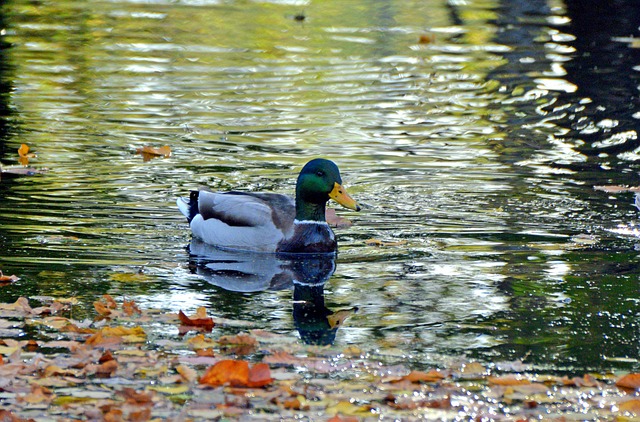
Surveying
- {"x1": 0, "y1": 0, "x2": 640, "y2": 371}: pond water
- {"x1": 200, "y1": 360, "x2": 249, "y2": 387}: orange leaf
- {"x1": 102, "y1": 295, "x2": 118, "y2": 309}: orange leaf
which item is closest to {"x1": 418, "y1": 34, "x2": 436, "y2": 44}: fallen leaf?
{"x1": 0, "y1": 0, "x2": 640, "y2": 371}: pond water

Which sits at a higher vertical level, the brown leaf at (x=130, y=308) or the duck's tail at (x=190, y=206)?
the brown leaf at (x=130, y=308)

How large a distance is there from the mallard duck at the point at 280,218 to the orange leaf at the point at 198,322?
2718 millimetres

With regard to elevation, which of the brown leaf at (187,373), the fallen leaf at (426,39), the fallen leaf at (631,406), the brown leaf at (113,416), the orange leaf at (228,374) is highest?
the brown leaf at (113,416)

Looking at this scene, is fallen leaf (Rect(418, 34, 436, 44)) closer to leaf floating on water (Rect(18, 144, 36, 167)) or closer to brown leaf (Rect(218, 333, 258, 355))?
leaf floating on water (Rect(18, 144, 36, 167))

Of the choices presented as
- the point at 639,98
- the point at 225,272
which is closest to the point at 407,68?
the point at 639,98

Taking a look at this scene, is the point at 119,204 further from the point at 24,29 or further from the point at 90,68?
the point at 24,29

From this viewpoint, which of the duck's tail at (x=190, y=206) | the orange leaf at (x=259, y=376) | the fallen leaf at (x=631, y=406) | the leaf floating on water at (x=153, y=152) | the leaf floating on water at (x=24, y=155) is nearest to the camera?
the fallen leaf at (x=631, y=406)

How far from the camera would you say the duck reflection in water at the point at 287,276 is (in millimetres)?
8211

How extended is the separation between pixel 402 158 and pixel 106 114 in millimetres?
4653

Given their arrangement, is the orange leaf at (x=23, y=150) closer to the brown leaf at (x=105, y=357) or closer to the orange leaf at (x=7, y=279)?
the orange leaf at (x=7, y=279)

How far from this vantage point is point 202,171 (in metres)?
13.2

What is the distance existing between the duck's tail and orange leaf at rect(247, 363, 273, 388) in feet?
14.8

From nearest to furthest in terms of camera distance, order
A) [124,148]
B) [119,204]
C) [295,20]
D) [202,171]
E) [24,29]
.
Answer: [119,204]
[202,171]
[124,148]
[24,29]
[295,20]

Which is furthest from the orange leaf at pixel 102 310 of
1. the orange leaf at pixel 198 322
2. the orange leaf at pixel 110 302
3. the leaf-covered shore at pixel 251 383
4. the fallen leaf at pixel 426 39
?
the fallen leaf at pixel 426 39
